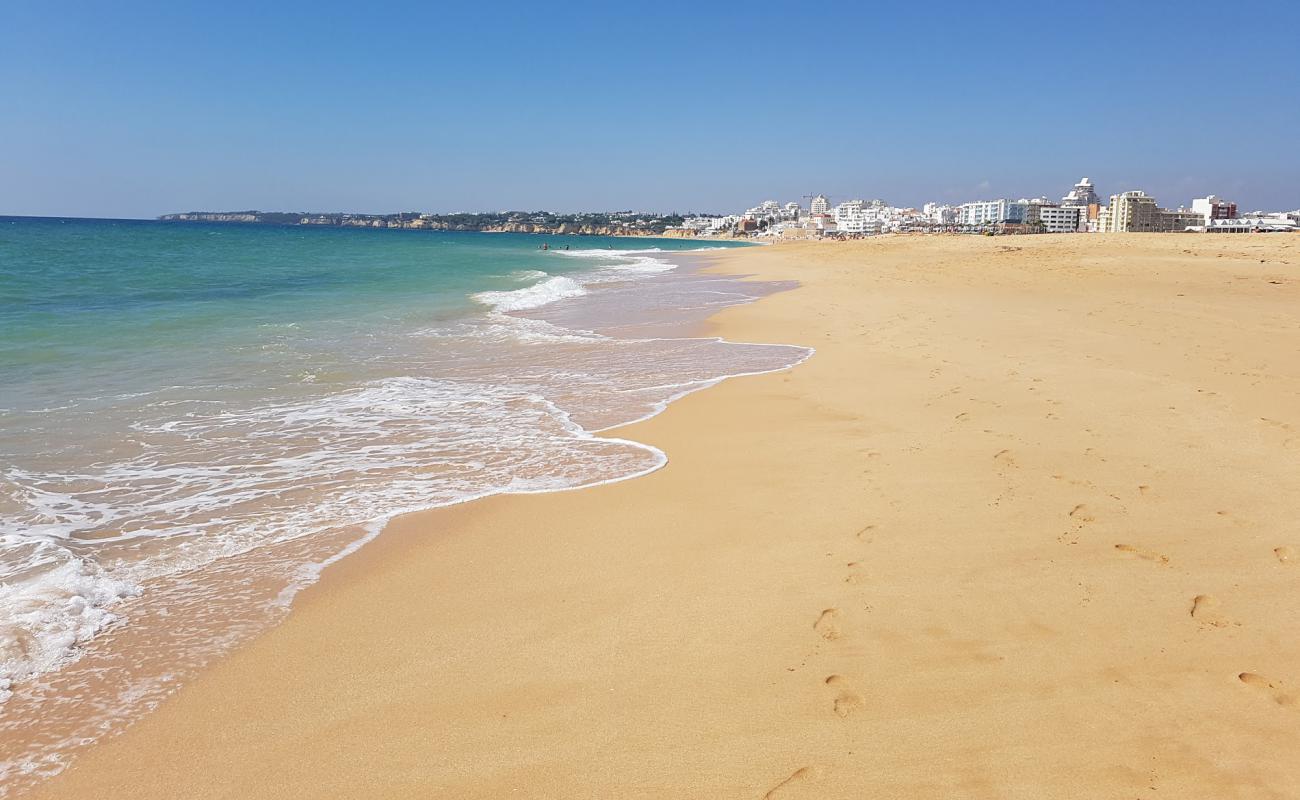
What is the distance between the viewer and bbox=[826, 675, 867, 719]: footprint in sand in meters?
2.92

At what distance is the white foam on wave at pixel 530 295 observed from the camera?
20.7m

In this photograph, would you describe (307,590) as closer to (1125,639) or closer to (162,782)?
(162,782)

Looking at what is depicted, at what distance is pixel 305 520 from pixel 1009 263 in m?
27.5

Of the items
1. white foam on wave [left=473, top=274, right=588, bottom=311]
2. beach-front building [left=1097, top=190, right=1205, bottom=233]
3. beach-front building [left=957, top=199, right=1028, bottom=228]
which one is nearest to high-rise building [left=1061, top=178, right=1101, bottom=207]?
beach-front building [left=957, top=199, right=1028, bottom=228]

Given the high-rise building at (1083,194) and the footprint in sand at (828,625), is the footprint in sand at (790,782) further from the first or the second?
the high-rise building at (1083,194)

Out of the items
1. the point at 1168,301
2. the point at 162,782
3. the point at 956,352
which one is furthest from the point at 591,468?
the point at 1168,301

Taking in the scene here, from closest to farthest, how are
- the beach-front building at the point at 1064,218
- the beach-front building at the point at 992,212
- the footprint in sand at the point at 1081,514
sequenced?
1. the footprint in sand at the point at 1081,514
2. the beach-front building at the point at 1064,218
3. the beach-front building at the point at 992,212

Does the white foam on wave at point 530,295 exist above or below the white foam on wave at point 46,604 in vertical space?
above

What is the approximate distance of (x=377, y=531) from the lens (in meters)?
4.99

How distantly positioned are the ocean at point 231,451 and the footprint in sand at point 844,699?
279 centimetres

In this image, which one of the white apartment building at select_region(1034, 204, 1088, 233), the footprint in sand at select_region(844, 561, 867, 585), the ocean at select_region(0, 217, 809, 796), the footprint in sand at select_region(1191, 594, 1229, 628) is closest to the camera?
the footprint in sand at select_region(1191, 594, 1229, 628)

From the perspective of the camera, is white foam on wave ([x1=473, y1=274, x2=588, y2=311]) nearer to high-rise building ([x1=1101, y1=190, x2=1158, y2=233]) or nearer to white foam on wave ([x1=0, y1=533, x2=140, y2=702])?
white foam on wave ([x1=0, y1=533, x2=140, y2=702])

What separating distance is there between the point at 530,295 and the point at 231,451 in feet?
56.7

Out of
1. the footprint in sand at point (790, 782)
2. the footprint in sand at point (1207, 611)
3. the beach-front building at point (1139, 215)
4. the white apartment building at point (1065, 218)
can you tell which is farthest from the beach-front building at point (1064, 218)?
the footprint in sand at point (790, 782)
